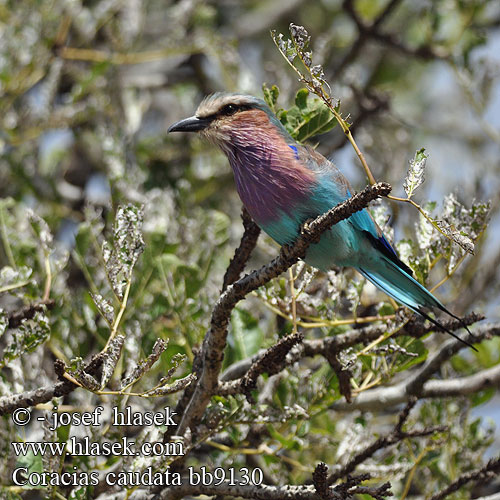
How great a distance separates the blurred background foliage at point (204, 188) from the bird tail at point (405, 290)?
0.06m

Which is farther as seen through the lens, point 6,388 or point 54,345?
point 54,345

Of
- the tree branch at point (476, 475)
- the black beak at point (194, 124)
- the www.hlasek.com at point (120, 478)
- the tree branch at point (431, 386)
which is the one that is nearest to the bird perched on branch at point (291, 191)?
the black beak at point (194, 124)

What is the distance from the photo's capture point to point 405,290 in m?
2.48

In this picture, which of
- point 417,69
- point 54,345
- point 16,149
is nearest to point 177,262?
point 54,345

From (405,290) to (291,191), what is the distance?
55cm

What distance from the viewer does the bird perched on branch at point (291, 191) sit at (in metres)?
2.39

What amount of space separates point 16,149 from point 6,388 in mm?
2191

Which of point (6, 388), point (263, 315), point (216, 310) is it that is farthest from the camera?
point (263, 315)

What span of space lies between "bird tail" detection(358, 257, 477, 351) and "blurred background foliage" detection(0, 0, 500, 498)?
6cm

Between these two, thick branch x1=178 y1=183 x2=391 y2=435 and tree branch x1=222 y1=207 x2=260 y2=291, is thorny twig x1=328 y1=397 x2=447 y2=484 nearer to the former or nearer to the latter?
thick branch x1=178 y1=183 x2=391 y2=435

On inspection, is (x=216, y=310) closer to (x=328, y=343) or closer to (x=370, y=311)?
(x=328, y=343)

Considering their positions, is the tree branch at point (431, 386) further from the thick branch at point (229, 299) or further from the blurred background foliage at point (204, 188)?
the thick branch at point (229, 299)

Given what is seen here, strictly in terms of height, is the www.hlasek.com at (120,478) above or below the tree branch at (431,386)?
below

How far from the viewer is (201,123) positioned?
265cm
